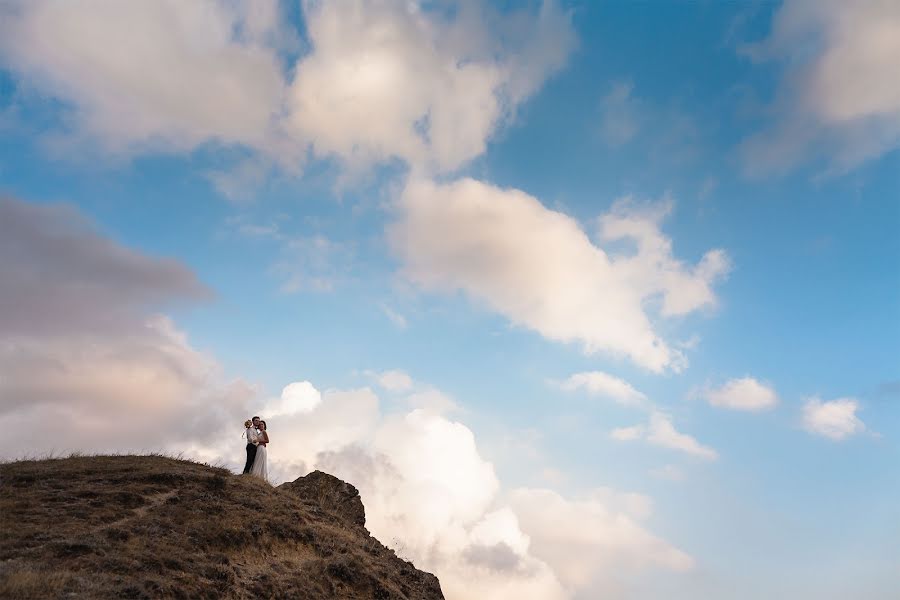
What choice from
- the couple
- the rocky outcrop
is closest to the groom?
the couple

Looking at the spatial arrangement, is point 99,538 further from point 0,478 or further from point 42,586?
point 0,478

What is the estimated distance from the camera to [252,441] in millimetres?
28297

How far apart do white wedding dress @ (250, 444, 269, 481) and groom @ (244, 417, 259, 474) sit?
0.18 metres

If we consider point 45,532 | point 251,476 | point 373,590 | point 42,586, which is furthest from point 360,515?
point 42,586

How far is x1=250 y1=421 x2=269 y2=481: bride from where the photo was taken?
28.2m

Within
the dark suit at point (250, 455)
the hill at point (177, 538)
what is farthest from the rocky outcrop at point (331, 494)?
the dark suit at point (250, 455)

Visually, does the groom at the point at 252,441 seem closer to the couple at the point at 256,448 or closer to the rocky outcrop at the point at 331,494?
the couple at the point at 256,448

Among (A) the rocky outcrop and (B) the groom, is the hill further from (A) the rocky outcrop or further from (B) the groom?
(B) the groom

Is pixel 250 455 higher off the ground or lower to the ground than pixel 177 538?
higher

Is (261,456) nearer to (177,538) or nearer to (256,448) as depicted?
(256,448)

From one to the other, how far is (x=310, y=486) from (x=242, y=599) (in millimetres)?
12591

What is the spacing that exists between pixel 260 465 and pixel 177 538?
1041cm

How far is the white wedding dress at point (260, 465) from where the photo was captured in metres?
28.1

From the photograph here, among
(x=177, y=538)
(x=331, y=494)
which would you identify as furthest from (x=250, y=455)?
(x=177, y=538)
